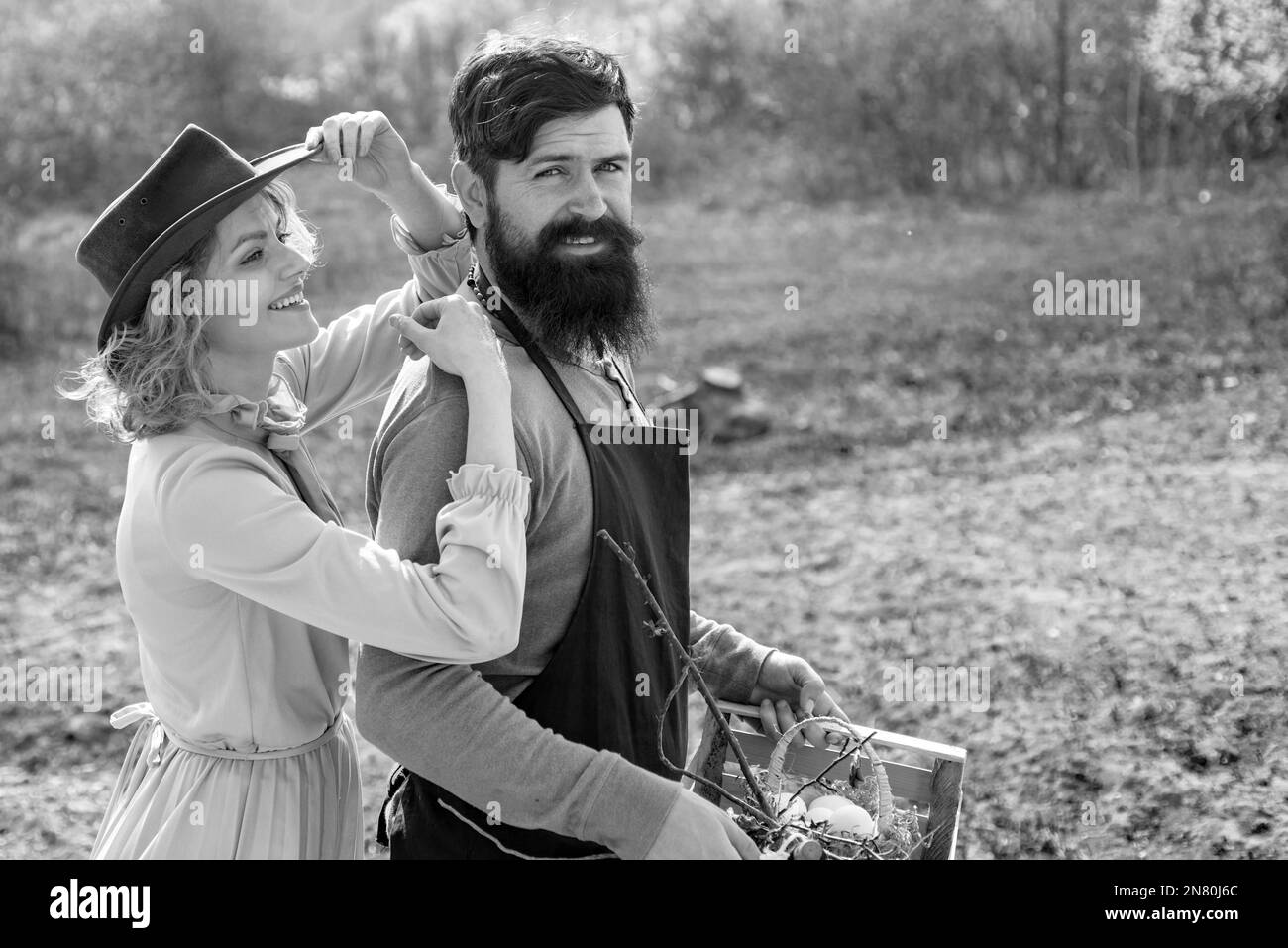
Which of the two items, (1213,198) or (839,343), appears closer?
(839,343)

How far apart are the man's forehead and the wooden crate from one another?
115cm

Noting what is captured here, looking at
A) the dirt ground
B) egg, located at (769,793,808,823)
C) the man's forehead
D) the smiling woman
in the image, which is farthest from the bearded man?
the dirt ground

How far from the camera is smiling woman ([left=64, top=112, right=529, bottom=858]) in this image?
6.56 ft

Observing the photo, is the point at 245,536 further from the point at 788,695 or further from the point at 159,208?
the point at 788,695

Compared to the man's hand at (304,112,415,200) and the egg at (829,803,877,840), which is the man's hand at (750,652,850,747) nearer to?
the egg at (829,803,877,840)

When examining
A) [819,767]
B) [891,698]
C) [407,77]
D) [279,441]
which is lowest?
[891,698]

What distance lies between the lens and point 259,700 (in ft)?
7.26

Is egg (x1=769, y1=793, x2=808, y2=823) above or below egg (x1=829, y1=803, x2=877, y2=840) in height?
above

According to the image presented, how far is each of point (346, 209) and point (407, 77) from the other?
7.01 metres

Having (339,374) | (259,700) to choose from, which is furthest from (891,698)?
(259,700)

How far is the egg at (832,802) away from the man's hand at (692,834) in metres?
0.38

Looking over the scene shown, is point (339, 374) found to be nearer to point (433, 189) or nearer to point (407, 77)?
point (433, 189)

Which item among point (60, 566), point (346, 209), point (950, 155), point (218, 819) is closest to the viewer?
point (218, 819)

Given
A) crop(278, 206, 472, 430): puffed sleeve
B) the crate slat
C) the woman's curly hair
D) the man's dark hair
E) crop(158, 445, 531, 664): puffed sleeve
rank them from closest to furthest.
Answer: crop(158, 445, 531, 664): puffed sleeve → the woman's curly hair → the man's dark hair → the crate slat → crop(278, 206, 472, 430): puffed sleeve
